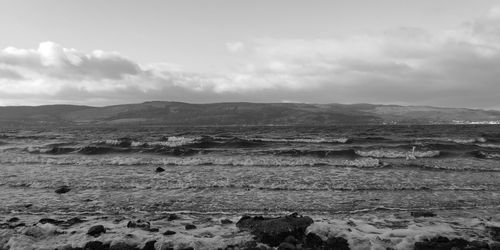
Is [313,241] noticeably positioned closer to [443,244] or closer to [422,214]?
[443,244]

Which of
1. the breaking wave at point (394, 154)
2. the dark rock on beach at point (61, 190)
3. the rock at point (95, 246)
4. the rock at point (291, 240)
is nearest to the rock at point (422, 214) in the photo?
the rock at point (291, 240)

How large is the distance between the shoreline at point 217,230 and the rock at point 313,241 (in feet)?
0.33

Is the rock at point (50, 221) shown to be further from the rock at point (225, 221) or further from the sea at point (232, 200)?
the rock at point (225, 221)

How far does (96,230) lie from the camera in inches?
402

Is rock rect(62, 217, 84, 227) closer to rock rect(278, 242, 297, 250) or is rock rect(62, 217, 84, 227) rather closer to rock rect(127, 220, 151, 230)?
rock rect(127, 220, 151, 230)

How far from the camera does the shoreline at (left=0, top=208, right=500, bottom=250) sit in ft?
30.8

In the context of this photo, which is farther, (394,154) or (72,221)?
(394,154)

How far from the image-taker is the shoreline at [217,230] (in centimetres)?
938

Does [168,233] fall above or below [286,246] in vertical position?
below

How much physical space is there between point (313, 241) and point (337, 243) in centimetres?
59

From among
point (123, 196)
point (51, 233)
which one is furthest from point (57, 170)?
point (51, 233)

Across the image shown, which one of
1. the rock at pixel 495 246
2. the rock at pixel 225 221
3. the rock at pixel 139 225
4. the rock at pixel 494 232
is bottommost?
the rock at pixel 225 221

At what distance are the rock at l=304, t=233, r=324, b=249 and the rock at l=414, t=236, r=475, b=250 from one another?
236cm

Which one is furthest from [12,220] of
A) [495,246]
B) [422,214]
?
[495,246]
